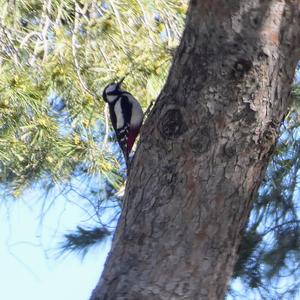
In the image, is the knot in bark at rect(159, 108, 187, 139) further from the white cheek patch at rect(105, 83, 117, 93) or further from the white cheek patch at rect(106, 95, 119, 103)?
the white cheek patch at rect(106, 95, 119, 103)

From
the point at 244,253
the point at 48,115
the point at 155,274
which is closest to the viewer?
the point at 155,274

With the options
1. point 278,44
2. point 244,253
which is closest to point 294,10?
point 278,44

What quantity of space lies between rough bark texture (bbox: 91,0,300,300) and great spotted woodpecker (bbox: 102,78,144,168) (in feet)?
4.91

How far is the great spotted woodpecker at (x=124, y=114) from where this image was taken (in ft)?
12.1

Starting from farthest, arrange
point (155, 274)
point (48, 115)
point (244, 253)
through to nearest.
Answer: point (48, 115)
point (244, 253)
point (155, 274)

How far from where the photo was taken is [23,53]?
12.3ft

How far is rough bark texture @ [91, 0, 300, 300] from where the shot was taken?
6.49ft

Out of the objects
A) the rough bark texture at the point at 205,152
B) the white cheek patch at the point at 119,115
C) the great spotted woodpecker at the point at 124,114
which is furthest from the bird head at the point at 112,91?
the rough bark texture at the point at 205,152

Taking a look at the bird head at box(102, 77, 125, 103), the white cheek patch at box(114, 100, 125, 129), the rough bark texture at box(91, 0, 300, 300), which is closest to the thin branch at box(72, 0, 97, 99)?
the bird head at box(102, 77, 125, 103)

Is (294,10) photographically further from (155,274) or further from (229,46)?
(155,274)

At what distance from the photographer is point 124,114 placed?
396cm

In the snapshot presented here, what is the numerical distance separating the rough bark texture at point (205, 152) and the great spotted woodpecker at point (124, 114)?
4.91ft

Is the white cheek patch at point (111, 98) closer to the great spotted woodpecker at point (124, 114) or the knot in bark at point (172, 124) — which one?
the great spotted woodpecker at point (124, 114)

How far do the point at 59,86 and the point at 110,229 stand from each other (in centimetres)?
62
